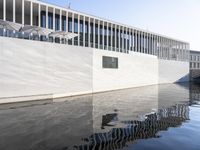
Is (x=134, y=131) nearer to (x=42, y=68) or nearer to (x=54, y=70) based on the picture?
(x=42, y=68)

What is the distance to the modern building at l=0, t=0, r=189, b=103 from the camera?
23141 mm

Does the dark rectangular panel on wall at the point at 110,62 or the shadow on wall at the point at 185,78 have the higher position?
the dark rectangular panel on wall at the point at 110,62

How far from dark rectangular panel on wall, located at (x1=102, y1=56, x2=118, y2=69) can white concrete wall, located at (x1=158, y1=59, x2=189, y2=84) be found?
20377mm

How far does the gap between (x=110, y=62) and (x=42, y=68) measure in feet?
46.0

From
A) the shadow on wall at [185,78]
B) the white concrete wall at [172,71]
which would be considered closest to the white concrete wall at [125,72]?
the white concrete wall at [172,71]

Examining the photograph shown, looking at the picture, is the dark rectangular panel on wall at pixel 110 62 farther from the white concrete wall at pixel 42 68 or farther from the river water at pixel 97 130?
the river water at pixel 97 130

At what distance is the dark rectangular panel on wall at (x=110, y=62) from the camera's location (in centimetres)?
3561

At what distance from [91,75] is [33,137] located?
21.3 m

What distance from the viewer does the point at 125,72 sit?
41375 mm

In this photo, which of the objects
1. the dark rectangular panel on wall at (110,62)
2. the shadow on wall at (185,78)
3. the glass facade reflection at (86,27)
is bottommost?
the shadow on wall at (185,78)

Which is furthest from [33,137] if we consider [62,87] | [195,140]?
[62,87]

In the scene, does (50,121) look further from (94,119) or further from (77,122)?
(94,119)

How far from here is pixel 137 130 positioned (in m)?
12.4

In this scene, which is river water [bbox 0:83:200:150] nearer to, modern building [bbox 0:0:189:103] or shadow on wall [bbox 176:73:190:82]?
modern building [bbox 0:0:189:103]
